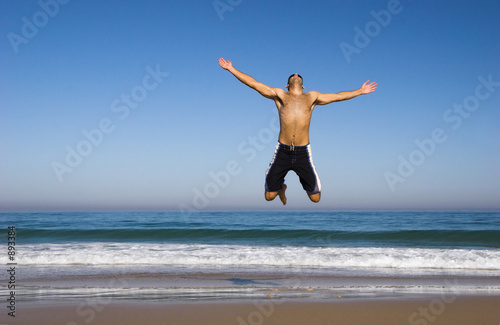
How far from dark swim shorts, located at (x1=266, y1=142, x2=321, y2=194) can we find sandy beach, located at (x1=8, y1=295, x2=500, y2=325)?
2026 millimetres

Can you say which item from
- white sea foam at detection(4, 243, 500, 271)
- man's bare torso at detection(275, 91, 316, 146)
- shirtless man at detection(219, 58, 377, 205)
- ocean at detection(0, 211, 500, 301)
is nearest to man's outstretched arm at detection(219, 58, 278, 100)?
shirtless man at detection(219, 58, 377, 205)

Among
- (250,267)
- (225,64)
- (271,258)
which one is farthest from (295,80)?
(271,258)

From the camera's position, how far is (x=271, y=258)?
14188 millimetres

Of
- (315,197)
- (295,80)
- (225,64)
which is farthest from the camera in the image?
(315,197)

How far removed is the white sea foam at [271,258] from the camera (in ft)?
44.4

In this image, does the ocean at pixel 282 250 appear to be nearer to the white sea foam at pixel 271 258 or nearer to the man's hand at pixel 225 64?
the white sea foam at pixel 271 258

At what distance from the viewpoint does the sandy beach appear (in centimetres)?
668

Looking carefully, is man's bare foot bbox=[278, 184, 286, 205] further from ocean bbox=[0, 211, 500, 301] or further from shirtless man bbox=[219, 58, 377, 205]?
ocean bbox=[0, 211, 500, 301]

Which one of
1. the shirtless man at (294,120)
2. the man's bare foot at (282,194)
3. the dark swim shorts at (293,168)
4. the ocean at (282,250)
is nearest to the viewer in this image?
the shirtless man at (294,120)

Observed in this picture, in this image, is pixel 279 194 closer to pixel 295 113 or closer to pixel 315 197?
pixel 315 197

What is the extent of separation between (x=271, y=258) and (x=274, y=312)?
7.14 metres

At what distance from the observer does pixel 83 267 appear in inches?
497

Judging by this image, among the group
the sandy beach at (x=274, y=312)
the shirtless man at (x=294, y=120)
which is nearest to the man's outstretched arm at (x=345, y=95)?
the shirtless man at (x=294, y=120)

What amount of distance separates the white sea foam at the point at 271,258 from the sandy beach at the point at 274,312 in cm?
560
